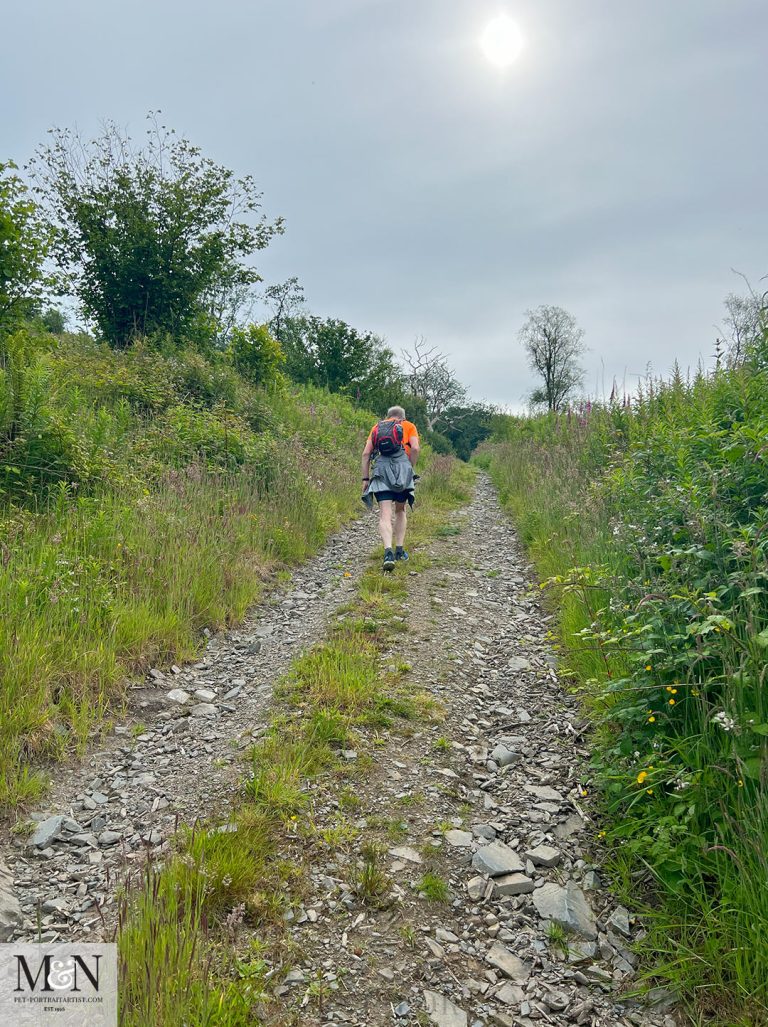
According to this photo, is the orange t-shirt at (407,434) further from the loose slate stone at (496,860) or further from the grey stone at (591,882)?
the grey stone at (591,882)

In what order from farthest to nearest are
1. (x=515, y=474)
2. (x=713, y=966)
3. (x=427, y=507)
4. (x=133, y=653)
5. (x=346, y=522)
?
(x=515, y=474) → (x=427, y=507) → (x=346, y=522) → (x=133, y=653) → (x=713, y=966)

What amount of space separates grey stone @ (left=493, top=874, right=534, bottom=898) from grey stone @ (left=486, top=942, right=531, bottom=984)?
0.95ft

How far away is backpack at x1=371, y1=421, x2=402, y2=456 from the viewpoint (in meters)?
8.39

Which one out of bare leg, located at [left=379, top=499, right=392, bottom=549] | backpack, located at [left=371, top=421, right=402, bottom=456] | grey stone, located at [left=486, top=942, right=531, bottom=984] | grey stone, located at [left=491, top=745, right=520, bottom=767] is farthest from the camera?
backpack, located at [left=371, top=421, right=402, bottom=456]

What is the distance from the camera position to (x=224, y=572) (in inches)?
267

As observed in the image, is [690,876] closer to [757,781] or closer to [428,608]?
[757,781]

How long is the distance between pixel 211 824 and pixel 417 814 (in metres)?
1.17

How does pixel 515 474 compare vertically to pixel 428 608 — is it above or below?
above

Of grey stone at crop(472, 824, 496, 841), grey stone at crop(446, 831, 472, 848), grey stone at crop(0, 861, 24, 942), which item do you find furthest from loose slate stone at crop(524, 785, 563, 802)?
grey stone at crop(0, 861, 24, 942)

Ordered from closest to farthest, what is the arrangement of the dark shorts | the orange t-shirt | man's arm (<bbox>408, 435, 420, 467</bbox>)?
1. the dark shorts
2. the orange t-shirt
3. man's arm (<bbox>408, 435, 420, 467</bbox>)

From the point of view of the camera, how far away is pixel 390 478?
832 cm

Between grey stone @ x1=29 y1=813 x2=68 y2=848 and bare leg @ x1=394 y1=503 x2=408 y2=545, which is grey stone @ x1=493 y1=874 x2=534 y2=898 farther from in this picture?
bare leg @ x1=394 y1=503 x2=408 y2=545

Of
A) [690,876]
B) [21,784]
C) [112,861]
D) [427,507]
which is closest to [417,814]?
[690,876]

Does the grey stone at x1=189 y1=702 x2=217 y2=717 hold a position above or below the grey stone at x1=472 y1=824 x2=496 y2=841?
above
